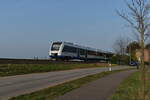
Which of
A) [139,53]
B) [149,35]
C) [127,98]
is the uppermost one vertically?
[149,35]

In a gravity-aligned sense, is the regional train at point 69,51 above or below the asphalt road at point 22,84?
above

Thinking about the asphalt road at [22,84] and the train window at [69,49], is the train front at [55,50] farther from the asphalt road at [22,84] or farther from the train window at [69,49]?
the asphalt road at [22,84]

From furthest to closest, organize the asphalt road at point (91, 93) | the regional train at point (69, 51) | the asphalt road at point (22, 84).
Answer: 1. the regional train at point (69, 51)
2. the asphalt road at point (22, 84)
3. the asphalt road at point (91, 93)

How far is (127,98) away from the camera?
11812 millimetres

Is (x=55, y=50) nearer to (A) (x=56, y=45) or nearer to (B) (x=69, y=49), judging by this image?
(A) (x=56, y=45)

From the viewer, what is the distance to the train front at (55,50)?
5263cm

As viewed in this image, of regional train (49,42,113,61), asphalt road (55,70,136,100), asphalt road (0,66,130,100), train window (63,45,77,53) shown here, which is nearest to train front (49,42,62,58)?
regional train (49,42,113,61)

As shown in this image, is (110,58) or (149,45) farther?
(110,58)

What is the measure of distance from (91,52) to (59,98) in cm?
5630

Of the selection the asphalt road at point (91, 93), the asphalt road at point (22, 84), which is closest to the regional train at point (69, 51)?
the asphalt road at point (22, 84)

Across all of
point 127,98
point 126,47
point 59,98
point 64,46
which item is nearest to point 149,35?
point 127,98

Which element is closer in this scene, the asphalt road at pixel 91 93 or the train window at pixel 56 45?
the asphalt road at pixel 91 93

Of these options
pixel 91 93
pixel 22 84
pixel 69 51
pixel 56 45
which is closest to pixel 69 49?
pixel 69 51

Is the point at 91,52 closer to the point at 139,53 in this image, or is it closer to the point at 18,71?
the point at 18,71
